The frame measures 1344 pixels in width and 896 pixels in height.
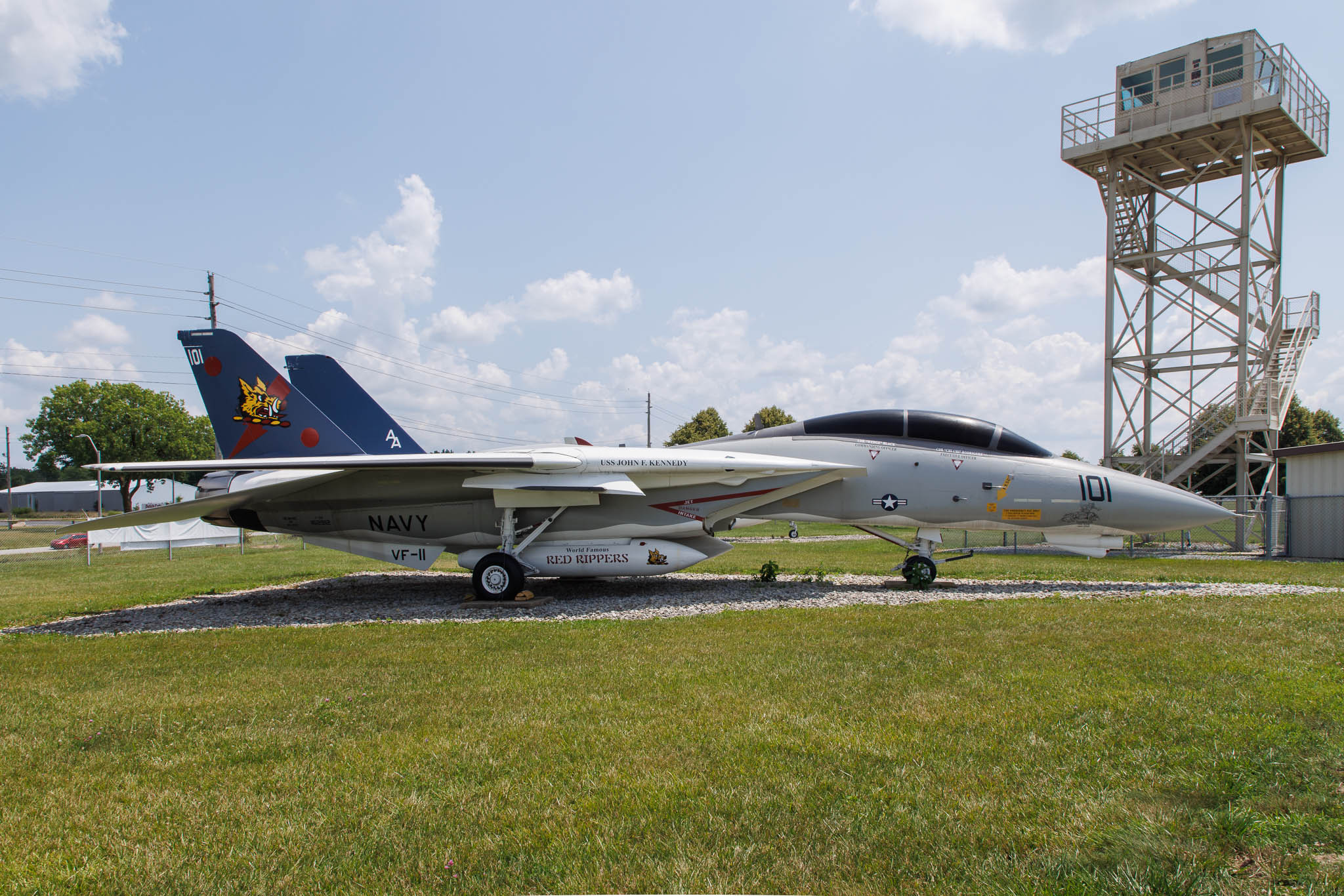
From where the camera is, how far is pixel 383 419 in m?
13.3

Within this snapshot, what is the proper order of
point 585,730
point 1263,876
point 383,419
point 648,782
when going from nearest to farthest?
point 1263,876 < point 648,782 < point 585,730 < point 383,419

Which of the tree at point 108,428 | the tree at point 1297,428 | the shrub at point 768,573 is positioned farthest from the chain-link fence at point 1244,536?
the tree at point 108,428

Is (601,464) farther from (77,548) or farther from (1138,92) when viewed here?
(77,548)

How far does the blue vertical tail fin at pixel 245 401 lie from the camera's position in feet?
39.2

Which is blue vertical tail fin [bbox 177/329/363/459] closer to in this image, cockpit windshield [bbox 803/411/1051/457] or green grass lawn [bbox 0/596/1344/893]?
green grass lawn [bbox 0/596/1344/893]

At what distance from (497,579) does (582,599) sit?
1.30 metres

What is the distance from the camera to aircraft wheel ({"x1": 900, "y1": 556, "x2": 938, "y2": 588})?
38.0 ft

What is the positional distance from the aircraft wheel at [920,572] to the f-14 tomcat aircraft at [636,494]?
0.07ft

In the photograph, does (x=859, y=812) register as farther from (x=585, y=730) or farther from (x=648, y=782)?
(x=585, y=730)

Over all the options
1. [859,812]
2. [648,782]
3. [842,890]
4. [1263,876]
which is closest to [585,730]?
[648,782]

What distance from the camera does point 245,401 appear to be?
39.4 feet

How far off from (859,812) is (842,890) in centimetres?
64

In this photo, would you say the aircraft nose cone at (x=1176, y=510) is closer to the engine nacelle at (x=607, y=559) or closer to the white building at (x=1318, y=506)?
the engine nacelle at (x=607, y=559)

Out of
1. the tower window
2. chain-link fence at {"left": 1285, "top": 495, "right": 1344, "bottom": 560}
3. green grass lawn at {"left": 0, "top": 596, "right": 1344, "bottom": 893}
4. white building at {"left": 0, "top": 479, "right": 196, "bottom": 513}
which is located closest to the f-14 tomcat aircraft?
green grass lawn at {"left": 0, "top": 596, "right": 1344, "bottom": 893}
